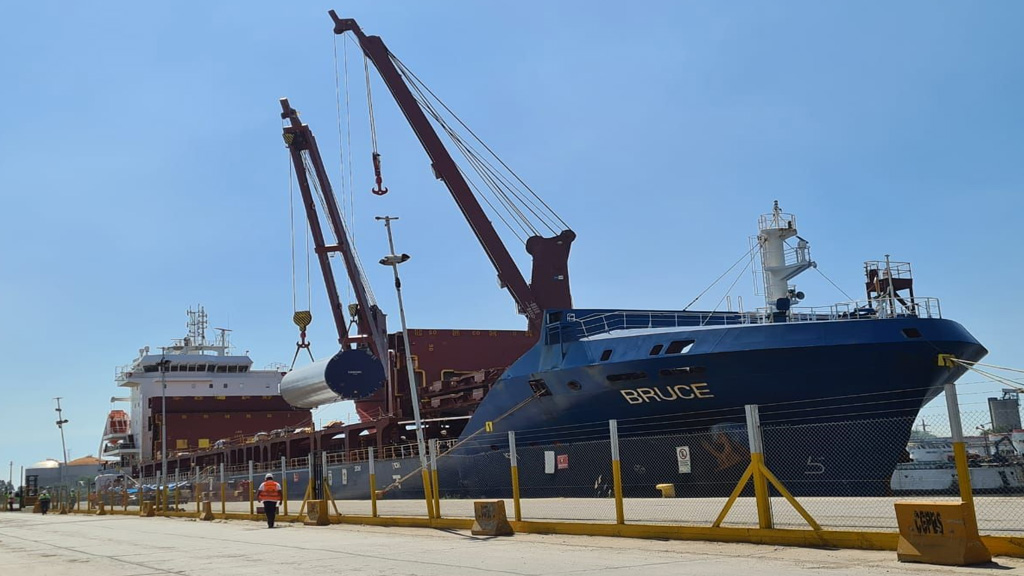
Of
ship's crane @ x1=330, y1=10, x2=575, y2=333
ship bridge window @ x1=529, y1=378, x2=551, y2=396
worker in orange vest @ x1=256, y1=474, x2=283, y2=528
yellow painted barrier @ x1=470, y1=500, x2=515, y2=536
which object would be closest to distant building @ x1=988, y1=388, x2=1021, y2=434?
yellow painted barrier @ x1=470, y1=500, x2=515, y2=536

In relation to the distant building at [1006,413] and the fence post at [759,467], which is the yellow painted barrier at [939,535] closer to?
the fence post at [759,467]

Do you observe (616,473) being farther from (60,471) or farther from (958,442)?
(60,471)

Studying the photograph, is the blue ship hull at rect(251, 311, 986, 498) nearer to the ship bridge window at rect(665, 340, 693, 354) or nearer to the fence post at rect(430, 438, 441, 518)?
the ship bridge window at rect(665, 340, 693, 354)

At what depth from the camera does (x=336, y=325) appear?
137 feet

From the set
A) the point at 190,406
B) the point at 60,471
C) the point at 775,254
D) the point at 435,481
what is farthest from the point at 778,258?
the point at 60,471

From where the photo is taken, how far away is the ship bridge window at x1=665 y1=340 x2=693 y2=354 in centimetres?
2083

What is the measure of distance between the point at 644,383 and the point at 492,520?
7.22 meters

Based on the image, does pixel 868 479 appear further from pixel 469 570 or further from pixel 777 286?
pixel 469 570

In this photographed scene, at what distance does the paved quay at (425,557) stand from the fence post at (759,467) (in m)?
0.52

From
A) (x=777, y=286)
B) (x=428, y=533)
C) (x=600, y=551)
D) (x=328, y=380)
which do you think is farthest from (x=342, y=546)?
(x=328, y=380)

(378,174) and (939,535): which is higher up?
(378,174)

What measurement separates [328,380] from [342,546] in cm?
1889

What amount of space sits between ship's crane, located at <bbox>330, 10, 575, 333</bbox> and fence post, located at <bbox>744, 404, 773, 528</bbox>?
18.3 meters

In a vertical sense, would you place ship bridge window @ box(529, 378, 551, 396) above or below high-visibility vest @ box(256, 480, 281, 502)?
above
